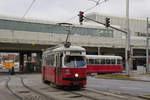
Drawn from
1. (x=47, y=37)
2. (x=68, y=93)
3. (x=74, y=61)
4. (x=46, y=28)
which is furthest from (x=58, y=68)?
(x=46, y=28)

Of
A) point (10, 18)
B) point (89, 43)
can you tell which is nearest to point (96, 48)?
point (89, 43)

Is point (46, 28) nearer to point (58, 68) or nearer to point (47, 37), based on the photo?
point (47, 37)

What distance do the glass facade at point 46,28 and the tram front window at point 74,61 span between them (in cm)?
3422

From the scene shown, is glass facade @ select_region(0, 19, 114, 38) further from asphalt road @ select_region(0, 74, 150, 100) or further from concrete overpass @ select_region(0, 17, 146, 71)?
asphalt road @ select_region(0, 74, 150, 100)

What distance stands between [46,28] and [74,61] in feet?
126

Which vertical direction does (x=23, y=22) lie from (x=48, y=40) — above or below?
above

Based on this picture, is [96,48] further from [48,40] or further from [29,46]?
[29,46]

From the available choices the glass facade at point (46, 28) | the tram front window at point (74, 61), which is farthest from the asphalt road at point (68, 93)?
the glass facade at point (46, 28)

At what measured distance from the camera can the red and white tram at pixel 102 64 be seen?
36094 mm

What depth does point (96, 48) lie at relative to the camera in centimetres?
5678

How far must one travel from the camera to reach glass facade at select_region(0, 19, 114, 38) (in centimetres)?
4791

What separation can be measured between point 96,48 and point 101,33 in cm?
639

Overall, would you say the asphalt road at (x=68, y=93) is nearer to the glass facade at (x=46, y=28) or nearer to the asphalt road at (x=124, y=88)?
the asphalt road at (x=124, y=88)

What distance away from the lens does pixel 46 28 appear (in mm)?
52875
